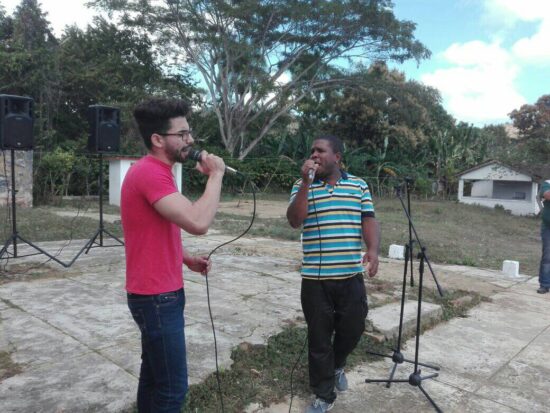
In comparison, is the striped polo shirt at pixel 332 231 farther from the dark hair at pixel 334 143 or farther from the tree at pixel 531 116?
the tree at pixel 531 116

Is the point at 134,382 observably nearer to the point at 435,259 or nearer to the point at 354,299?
the point at 354,299

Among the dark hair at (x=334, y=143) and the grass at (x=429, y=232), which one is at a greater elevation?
the dark hair at (x=334, y=143)

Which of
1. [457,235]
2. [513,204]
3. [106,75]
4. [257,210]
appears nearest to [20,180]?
[257,210]

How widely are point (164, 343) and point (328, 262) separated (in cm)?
107

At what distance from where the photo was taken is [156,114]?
1.76m

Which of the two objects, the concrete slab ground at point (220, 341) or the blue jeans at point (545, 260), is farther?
the blue jeans at point (545, 260)

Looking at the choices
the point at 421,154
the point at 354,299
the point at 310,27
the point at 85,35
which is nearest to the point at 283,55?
the point at 310,27

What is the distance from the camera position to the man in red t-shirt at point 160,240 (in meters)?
1.71

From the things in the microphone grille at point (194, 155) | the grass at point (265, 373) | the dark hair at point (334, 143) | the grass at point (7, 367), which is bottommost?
the grass at point (265, 373)

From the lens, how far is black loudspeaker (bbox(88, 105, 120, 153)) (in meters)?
6.55

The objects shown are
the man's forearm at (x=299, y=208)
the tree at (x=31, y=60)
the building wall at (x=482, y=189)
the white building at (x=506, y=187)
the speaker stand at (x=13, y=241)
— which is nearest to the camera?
the man's forearm at (x=299, y=208)

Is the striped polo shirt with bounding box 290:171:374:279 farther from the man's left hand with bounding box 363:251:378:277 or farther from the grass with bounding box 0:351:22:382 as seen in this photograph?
the grass with bounding box 0:351:22:382

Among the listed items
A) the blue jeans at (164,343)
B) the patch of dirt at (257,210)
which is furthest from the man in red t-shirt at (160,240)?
the patch of dirt at (257,210)

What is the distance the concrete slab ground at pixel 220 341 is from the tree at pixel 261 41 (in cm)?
1586
